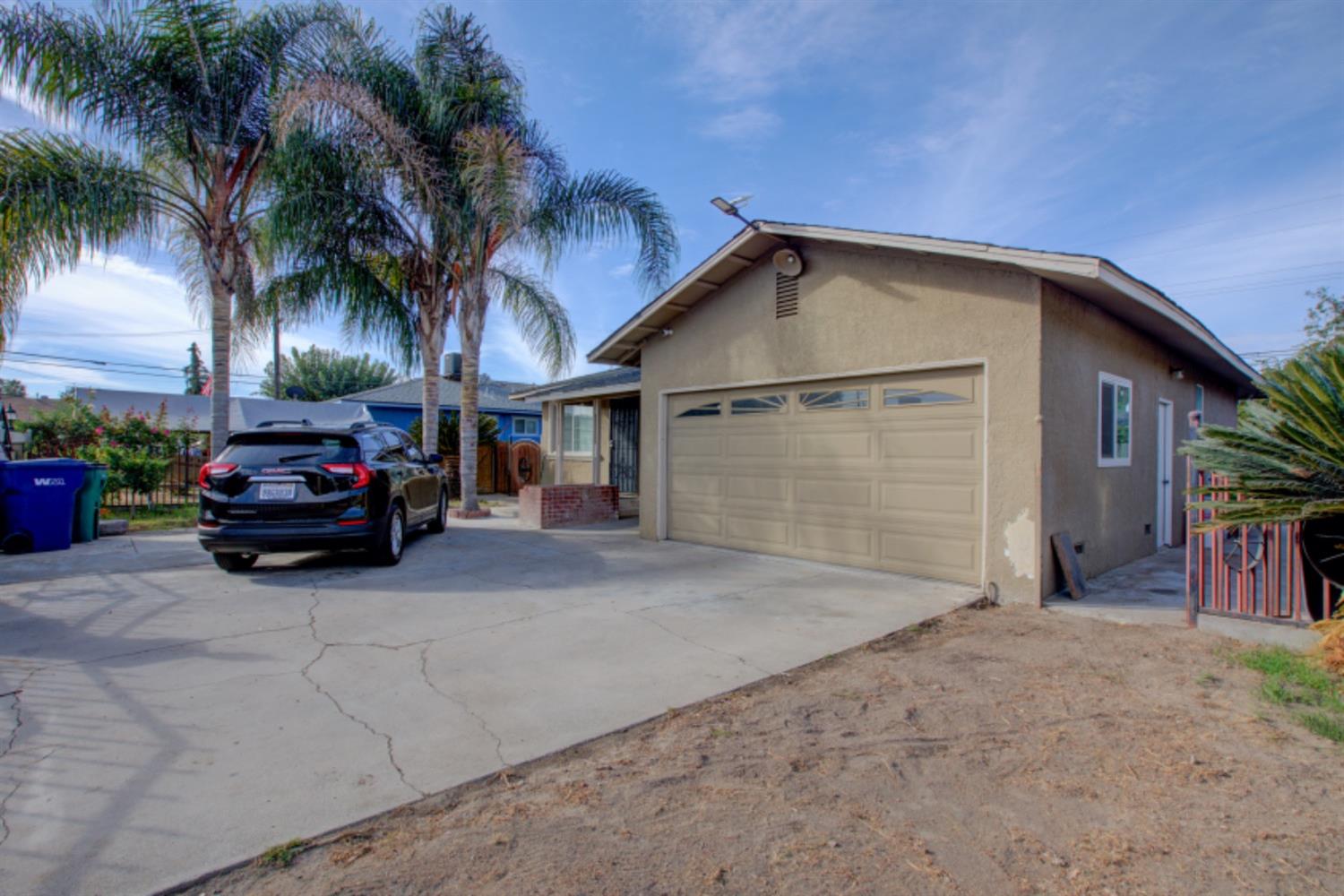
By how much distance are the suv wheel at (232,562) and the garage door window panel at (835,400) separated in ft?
22.2

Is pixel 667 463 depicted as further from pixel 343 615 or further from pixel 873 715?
pixel 873 715

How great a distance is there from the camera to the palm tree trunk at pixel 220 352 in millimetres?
11172

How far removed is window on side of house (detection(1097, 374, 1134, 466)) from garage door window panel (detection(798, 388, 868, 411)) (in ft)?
8.32

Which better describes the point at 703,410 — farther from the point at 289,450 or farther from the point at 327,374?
the point at 327,374

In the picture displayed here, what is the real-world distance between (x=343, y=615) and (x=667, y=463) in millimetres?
5502

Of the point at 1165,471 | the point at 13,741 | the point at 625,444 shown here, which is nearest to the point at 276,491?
the point at 13,741

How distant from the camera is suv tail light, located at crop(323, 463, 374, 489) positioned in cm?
704

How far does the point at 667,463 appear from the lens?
1032 cm

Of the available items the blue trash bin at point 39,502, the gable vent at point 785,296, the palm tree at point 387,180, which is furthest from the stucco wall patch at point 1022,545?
the blue trash bin at point 39,502

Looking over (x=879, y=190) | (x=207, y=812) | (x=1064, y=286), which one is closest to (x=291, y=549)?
(x=207, y=812)

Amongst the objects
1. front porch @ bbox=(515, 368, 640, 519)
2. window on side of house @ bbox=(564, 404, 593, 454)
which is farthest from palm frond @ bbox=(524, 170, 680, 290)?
window on side of house @ bbox=(564, 404, 593, 454)

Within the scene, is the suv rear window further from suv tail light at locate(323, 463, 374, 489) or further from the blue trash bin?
the blue trash bin

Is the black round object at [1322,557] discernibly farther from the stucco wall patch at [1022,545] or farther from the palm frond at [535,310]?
the palm frond at [535,310]

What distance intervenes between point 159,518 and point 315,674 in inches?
422
